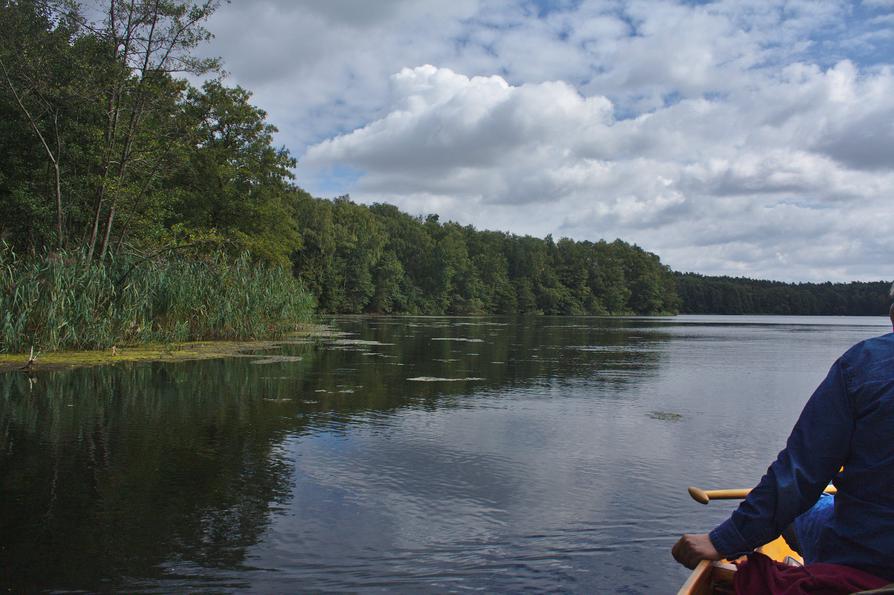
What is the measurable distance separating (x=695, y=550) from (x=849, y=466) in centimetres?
68

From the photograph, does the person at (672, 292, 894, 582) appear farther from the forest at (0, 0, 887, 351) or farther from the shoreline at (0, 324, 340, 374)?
the shoreline at (0, 324, 340, 374)

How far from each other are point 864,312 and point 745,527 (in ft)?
537

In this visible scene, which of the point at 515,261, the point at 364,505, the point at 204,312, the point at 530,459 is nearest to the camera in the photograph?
the point at 364,505

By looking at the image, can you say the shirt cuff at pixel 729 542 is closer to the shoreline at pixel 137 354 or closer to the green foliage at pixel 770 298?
the shoreline at pixel 137 354

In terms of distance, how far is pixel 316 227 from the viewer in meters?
61.1

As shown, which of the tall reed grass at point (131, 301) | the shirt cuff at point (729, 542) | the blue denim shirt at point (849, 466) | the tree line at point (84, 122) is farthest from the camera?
the tree line at point (84, 122)

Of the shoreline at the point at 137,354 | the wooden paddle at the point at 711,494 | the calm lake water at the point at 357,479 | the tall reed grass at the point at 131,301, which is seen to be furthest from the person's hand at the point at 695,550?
the tall reed grass at the point at 131,301

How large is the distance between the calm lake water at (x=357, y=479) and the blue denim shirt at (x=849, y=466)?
7.93 feet

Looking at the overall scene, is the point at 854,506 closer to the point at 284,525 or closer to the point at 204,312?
the point at 284,525

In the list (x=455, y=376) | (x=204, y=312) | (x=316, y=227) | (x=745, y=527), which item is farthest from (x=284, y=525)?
(x=316, y=227)

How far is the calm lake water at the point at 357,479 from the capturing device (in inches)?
187

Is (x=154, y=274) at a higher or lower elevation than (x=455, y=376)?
higher

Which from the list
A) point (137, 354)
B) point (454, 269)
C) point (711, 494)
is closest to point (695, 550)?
point (711, 494)

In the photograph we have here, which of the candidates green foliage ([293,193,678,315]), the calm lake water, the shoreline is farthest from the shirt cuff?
green foliage ([293,193,678,315])
